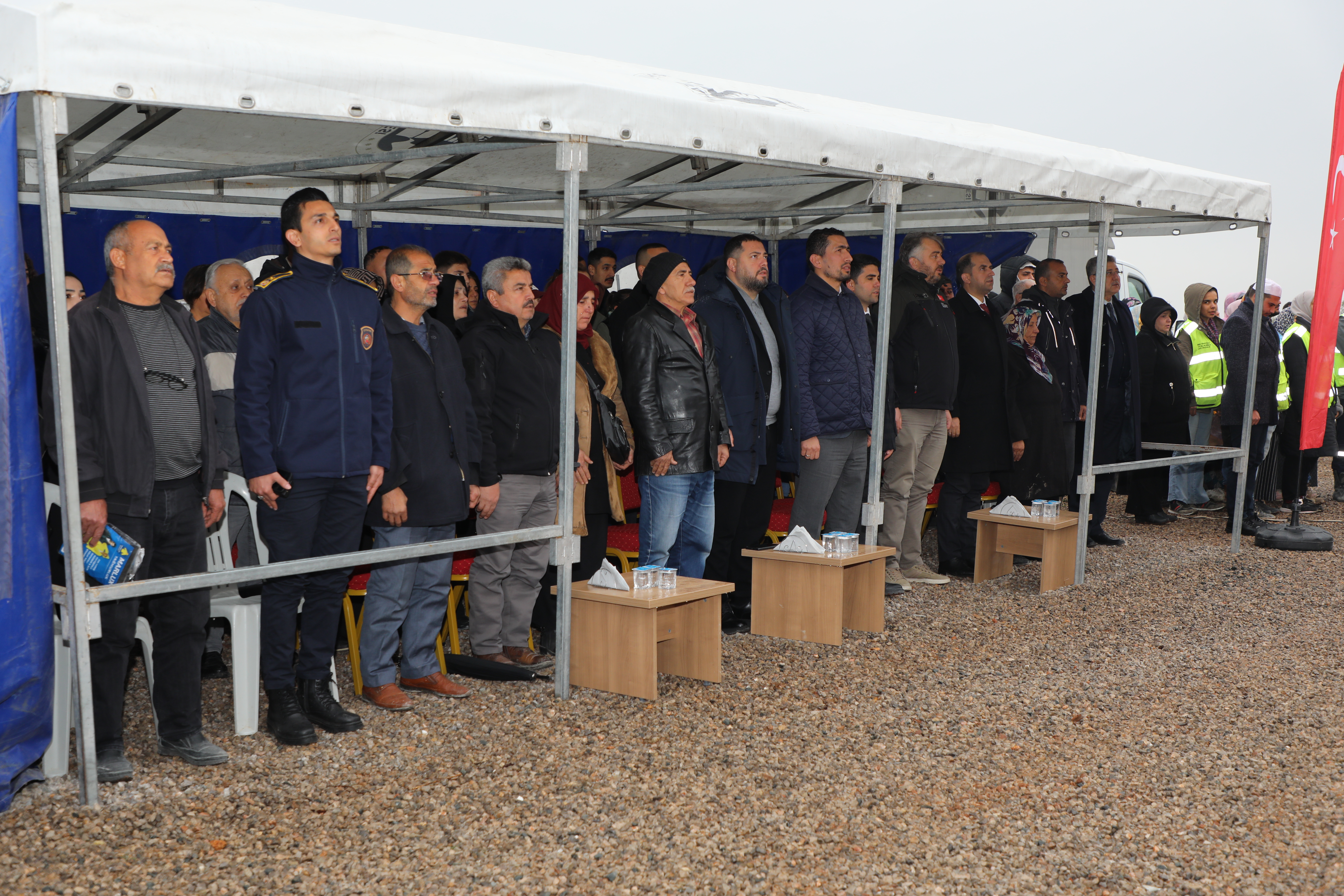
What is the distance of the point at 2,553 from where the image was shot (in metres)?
2.92

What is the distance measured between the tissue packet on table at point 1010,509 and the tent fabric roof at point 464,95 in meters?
1.63

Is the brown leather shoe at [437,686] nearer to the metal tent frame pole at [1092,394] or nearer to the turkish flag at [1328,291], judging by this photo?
the metal tent frame pole at [1092,394]

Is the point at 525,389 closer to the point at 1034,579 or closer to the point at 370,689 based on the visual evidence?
the point at 370,689

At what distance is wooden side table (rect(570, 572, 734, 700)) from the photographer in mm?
4258

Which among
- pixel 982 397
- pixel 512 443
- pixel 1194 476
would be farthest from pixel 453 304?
pixel 1194 476

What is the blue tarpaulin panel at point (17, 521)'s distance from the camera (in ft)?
9.45

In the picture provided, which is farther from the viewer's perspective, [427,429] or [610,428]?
[610,428]

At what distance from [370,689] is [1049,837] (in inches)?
87.8

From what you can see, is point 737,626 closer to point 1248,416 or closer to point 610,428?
point 610,428

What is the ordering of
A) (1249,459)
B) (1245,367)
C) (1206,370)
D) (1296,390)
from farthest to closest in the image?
(1296,390)
(1206,370)
(1249,459)
(1245,367)

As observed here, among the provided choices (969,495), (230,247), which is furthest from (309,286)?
(969,495)

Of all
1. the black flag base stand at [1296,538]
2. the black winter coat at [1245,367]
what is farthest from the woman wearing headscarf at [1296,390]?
the black flag base stand at [1296,538]

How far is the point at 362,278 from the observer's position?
4.08 meters

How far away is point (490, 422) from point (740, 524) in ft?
5.50
